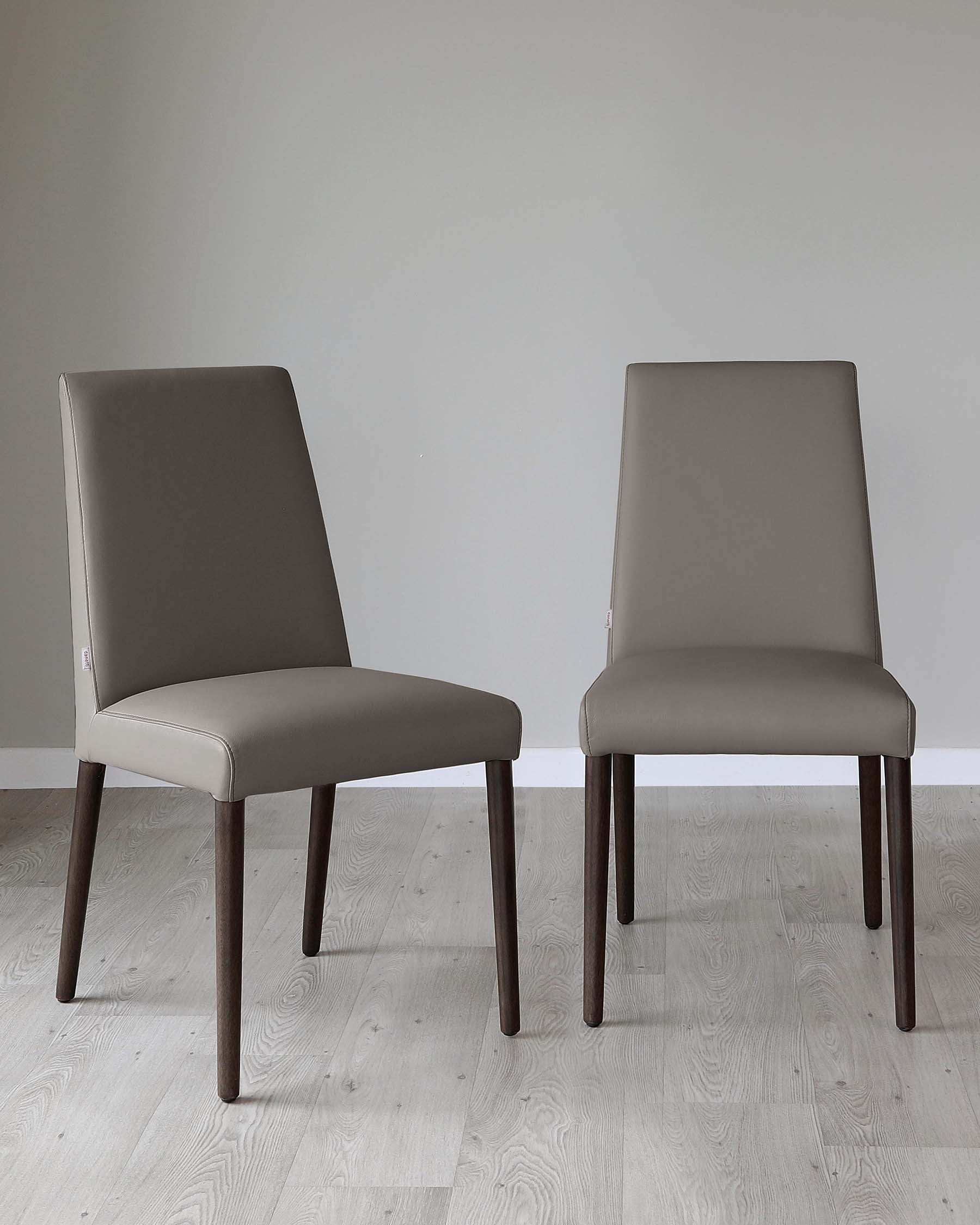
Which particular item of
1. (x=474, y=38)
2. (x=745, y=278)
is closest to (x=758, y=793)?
(x=745, y=278)

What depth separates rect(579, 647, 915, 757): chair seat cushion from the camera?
185cm

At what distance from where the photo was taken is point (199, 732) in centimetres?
170

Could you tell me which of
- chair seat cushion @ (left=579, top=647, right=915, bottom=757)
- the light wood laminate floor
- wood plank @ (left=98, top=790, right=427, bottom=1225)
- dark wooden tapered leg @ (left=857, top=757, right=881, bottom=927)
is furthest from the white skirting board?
chair seat cushion @ (left=579, top=647, right=915, bottom=757)

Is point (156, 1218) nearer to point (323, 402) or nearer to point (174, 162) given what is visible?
point (323, 402)

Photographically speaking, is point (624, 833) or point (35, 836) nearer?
point (624, 833)

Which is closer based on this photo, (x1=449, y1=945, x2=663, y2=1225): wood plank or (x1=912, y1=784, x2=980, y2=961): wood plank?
(x1=449, y1=945, x2=663, y2=1225): wood plank

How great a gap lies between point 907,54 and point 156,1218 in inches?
102

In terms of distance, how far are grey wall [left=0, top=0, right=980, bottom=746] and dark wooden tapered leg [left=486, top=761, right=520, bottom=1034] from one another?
125 centimetres

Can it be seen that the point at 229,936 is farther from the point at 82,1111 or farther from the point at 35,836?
the point at 35,836

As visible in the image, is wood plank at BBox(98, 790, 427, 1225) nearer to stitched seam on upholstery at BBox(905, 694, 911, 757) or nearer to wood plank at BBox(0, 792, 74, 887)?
wood plank at BBox(0, 792, 74, 887)

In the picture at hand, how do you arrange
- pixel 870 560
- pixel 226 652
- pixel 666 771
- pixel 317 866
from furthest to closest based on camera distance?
pixel 666 771 < pixel 870 560 < pixel 317 866 < pixel 226 652

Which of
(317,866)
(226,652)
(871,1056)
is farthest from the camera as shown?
(317,866)

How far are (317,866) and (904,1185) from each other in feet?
3.24

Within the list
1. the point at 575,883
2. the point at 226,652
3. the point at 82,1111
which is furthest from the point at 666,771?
the point at 82,1111
